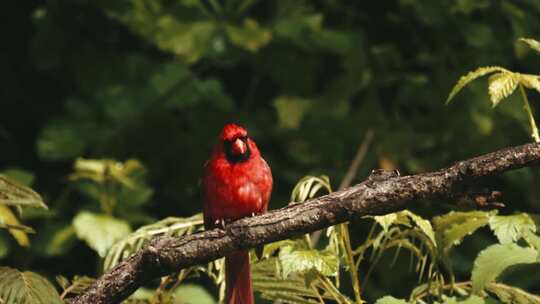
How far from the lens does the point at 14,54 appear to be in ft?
18.8

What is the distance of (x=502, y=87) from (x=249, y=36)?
2551 mm

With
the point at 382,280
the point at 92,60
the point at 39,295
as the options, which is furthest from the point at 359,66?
the point at 39,295

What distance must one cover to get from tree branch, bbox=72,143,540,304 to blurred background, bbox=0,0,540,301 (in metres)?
2.44

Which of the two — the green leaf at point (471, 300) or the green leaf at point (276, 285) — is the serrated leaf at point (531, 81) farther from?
the green leaf at point (276, 285)

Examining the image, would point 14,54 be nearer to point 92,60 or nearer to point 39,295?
point 92,60

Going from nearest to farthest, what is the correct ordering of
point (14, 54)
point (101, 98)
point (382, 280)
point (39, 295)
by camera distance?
1. point (39, 295)
2. point (382, 280)
3. point (101, 98)
4. point (14, 54)

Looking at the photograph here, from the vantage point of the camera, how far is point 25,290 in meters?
2.26

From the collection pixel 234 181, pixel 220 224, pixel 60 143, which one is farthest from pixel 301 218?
pixel 60 143

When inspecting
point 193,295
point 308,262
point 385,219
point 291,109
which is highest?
point 291,109

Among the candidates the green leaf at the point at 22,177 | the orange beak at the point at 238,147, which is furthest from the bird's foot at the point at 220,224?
the green leaf at the point at 22,177

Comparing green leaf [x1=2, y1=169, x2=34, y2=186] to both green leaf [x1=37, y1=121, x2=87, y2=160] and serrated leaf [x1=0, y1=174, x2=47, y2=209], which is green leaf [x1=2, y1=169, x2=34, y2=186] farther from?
serrated leaf [x1=0, y1=174, x2=47, y2=209]

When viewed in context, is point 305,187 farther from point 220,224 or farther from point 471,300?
point 471,300

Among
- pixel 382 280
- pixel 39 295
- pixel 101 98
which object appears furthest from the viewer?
pixel 101 98

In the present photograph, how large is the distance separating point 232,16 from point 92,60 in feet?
2.89
